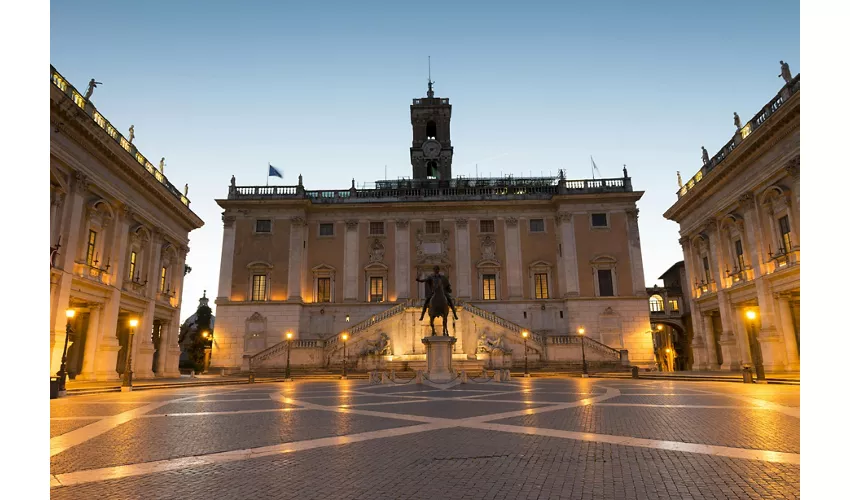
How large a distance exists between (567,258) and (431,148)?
832 inches

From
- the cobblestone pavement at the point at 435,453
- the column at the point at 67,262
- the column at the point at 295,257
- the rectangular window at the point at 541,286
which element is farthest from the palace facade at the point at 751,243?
the column at the point at 295,257

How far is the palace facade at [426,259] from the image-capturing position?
39812mm

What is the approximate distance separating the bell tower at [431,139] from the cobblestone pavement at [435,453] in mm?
43238

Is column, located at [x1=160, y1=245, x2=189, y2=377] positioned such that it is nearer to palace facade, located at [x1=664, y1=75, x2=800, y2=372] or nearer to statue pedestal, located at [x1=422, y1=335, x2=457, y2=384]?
statue pedestal, located at [x1=422, y1=335, x2=457, y2=384]

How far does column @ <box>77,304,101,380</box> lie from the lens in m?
25.2

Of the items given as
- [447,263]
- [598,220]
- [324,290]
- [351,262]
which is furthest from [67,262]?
[598,220]

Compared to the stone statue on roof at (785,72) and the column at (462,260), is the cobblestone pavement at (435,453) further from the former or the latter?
the column at (462,260)

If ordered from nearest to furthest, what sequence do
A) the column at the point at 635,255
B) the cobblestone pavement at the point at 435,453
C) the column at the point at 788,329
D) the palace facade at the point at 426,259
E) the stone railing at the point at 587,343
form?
the cobblestone pavement at the point at 435,453, the column at the point at 788,329, the stone railing at the point at 587,343, the palace facade at the point at 426,259, the column at the point at 635,255

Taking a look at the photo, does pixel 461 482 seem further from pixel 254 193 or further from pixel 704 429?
pixel 254 193

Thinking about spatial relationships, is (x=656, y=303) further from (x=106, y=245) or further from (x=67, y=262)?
(x=67, y=262)

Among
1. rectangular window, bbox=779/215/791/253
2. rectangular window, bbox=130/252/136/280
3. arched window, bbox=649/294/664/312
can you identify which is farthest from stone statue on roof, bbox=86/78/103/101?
arched window, bbox=649/294/664/312

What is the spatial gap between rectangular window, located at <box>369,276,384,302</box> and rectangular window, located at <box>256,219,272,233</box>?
407 inches

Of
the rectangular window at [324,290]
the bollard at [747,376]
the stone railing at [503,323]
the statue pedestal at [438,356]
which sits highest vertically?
the rectangular window at [324,290]

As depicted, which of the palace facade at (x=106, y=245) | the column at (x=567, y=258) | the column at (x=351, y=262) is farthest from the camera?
the column at (x=351, y=262)
